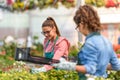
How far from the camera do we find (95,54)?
4098mm

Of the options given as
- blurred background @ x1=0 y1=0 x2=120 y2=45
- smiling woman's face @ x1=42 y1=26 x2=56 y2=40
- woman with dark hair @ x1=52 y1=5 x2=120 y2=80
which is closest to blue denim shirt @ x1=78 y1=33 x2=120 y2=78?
woman with dark hair @ x1=52 y1=5 x2=120 y2=80

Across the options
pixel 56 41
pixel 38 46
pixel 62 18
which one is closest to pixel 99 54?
pixel 56 41

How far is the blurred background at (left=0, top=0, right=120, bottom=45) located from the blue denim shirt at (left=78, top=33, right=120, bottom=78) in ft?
30.7

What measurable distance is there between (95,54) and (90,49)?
6 centimetres

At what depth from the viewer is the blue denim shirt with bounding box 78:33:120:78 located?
159 inches

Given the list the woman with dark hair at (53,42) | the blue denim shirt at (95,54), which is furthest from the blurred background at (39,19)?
the blue denim shirt at (95,54)

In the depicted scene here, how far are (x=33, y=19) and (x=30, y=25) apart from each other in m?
0.32

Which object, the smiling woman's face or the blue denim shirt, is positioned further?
the smiling woman's face

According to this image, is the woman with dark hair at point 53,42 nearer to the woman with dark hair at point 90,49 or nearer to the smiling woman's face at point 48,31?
the smiling woman's face at point 48,31

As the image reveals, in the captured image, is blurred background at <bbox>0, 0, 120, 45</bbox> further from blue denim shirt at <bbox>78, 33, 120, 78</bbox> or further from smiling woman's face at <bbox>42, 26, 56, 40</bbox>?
blue denim shirt at <bbox>78, 33, 120, 78</bbox>

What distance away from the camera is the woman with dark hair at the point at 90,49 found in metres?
4.01

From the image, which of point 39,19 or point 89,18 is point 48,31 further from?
point 39,19

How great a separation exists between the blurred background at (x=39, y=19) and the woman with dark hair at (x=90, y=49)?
940cm

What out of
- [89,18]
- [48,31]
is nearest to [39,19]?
[48,31]
